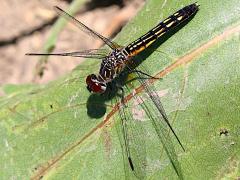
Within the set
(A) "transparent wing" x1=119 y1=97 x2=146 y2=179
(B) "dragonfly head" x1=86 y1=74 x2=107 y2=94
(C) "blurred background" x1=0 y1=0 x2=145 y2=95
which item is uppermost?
(C) "blurred background" x1=0 y1=0 x2=145 y2=95

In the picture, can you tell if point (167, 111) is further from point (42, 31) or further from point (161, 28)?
point (42, 31)

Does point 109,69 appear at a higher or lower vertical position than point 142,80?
higher

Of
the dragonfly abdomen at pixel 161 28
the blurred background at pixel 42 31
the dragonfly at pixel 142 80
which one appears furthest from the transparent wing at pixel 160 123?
the blurred background at pixel 42 31

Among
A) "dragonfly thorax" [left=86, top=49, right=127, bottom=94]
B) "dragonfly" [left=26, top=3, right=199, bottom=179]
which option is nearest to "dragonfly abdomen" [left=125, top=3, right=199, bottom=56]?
"dragonfly" [left=26, top=3, right=199, bottom=179]

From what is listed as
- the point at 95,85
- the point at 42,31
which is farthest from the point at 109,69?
the point at 42,31

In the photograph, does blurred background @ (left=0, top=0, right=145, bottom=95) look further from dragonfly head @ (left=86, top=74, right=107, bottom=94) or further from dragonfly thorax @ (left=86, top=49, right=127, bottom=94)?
dragonfly head @ (left=86, top=74, right=107, bottom=94)

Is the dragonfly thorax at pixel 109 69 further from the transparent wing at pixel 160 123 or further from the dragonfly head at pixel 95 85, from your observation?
the transparent wing at pixel 160 123
